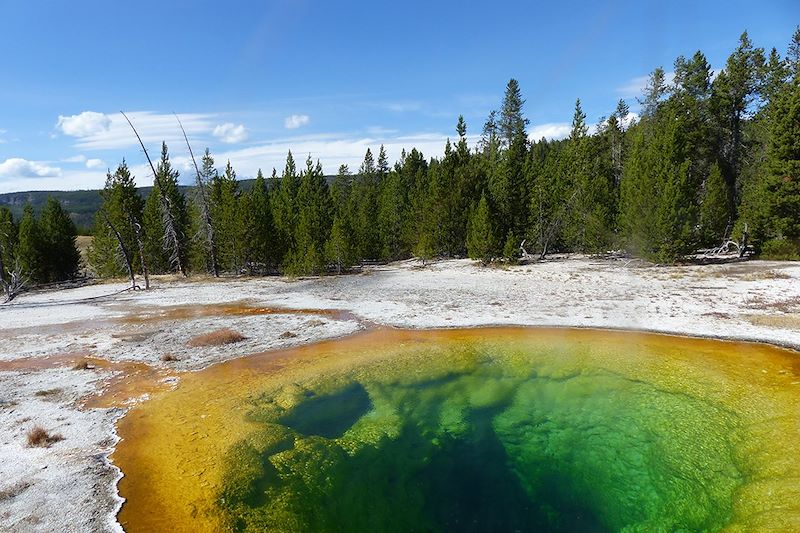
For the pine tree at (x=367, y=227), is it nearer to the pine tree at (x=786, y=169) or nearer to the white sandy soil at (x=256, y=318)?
the white sandy soil at (x=256, y=318)

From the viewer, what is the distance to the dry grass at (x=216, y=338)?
57.4 feet

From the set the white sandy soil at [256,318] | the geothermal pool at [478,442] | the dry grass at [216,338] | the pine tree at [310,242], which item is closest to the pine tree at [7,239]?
the white sandy soil at [256,318]

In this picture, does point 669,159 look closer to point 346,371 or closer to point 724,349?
point 724,349

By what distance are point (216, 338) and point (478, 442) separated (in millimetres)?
11686

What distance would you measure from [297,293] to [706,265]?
2601cm

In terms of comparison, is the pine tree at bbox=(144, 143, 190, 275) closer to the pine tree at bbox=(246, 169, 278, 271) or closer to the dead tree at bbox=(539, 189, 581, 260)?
the pine tree at bbox=(246, 169, 278, 271)

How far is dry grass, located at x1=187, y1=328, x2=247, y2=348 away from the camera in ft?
57.4

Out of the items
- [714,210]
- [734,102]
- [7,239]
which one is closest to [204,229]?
[7,239]

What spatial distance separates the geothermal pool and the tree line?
19.5 metres

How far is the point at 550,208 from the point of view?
129 feet

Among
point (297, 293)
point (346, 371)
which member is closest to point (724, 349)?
point (346, 371)

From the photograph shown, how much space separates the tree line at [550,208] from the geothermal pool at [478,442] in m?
19.5

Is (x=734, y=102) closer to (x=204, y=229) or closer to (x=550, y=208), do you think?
(x=550, y=208)

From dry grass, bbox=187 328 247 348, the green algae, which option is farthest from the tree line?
the green algae
